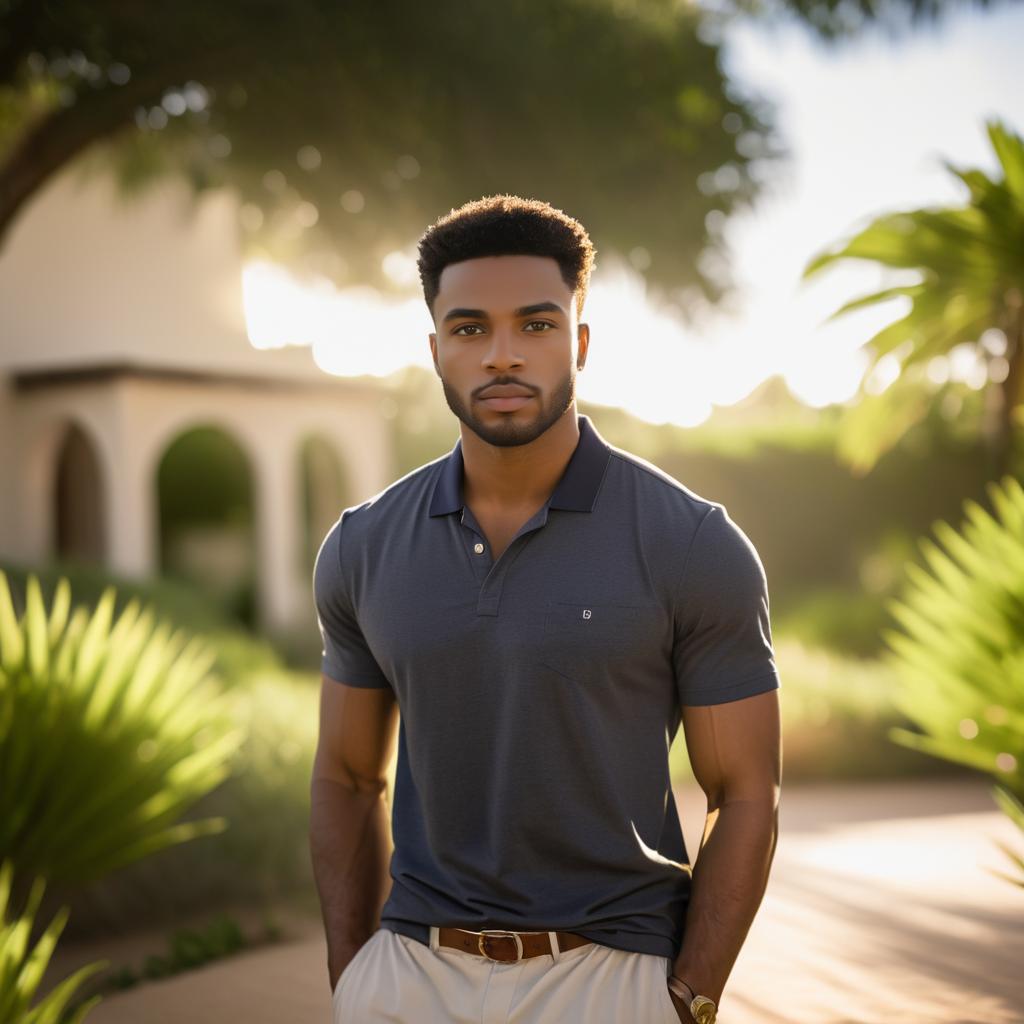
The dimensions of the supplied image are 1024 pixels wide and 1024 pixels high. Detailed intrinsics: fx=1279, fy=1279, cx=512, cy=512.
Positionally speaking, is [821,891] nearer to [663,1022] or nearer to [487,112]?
[663,1022]

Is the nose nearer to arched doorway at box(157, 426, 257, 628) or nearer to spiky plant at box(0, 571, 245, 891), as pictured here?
spiky plant at box(0, 571, 245, 891)

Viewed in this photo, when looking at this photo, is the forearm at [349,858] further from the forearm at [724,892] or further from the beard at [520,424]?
the beard at [520,424]

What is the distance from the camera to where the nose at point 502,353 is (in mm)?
2377

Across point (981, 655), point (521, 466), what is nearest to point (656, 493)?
point (521, 466)

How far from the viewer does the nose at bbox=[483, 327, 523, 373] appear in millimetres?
2377

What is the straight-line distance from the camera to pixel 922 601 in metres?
4.95

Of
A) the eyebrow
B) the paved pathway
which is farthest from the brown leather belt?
the paved pathway

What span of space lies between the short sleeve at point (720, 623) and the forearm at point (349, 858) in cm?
81

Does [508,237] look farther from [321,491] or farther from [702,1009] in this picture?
[321,491]

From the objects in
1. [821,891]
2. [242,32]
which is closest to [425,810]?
[821,891]

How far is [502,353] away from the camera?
93.7 inches

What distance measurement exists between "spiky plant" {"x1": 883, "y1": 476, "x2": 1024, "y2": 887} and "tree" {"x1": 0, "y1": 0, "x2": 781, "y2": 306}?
7810 millimetres

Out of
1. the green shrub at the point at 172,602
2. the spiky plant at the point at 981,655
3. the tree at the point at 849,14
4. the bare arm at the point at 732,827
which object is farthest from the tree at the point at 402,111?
the bare arm at the point at 732,827

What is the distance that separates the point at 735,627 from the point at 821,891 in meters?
4.45
